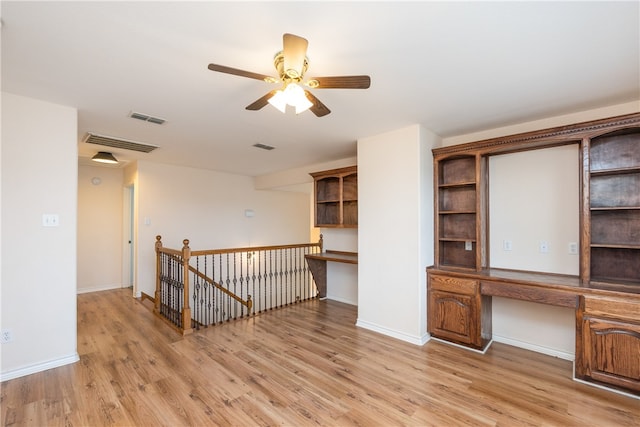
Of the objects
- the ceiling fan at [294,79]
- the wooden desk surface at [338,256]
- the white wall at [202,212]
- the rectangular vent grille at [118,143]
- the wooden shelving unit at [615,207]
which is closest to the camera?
the ceiling fan at [294,79]

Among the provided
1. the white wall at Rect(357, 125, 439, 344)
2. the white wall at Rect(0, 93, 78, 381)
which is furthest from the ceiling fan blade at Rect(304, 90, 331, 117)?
the white wall at Rect(0, 93, 78, 381)

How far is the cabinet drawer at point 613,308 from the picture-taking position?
2.25 meters

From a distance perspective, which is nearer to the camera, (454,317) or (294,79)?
(294,79)

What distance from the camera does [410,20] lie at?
5.24 feet

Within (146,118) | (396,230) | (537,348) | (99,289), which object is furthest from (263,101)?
(99,289)

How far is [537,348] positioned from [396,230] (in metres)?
1.92

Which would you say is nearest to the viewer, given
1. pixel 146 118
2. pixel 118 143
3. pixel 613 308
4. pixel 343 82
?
pixel 343 82

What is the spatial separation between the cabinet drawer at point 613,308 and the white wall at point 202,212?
584 cm

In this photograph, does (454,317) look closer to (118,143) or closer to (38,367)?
(38,367)

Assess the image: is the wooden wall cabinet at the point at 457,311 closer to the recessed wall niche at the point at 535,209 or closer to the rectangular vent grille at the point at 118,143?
the recessed wall niche at the point at 535,209

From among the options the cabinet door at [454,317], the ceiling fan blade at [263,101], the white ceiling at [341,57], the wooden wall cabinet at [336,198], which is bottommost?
the cabinet door at [454,317]

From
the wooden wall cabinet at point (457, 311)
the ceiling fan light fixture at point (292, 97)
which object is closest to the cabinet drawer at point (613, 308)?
the wooden wall cabinet at point (457, 311)

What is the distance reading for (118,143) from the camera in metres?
4.03

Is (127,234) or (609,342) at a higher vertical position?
(127,234)
